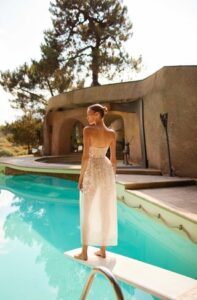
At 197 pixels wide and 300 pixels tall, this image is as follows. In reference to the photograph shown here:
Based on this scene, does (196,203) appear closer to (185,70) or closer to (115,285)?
(115,285)

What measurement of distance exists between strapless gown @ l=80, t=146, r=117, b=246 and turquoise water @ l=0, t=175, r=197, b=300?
0.90 m

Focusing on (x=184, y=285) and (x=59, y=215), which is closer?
(x=184, y=285)

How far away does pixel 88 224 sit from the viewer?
10.6 ft

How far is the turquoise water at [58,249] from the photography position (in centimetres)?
379

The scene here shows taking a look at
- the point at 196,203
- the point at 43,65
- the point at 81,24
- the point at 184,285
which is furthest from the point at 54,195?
the point at 81,24

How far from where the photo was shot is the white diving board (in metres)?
2.44

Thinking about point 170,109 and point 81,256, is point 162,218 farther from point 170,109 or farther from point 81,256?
point 170,109

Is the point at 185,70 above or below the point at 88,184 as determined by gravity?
above

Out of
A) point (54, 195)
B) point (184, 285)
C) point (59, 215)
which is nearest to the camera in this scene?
point (184, 285)

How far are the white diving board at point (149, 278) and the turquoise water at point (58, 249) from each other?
24.9 inches

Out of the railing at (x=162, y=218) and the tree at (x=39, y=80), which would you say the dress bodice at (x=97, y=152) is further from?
the tree at (x=39, y=80)

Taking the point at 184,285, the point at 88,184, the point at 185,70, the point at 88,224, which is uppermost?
the point at 185,70

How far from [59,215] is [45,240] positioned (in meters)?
1.75

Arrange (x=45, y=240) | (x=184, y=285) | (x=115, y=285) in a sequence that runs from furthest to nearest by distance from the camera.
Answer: (x=45, y=240), (x=184, y=285), (x=115, y=285)
